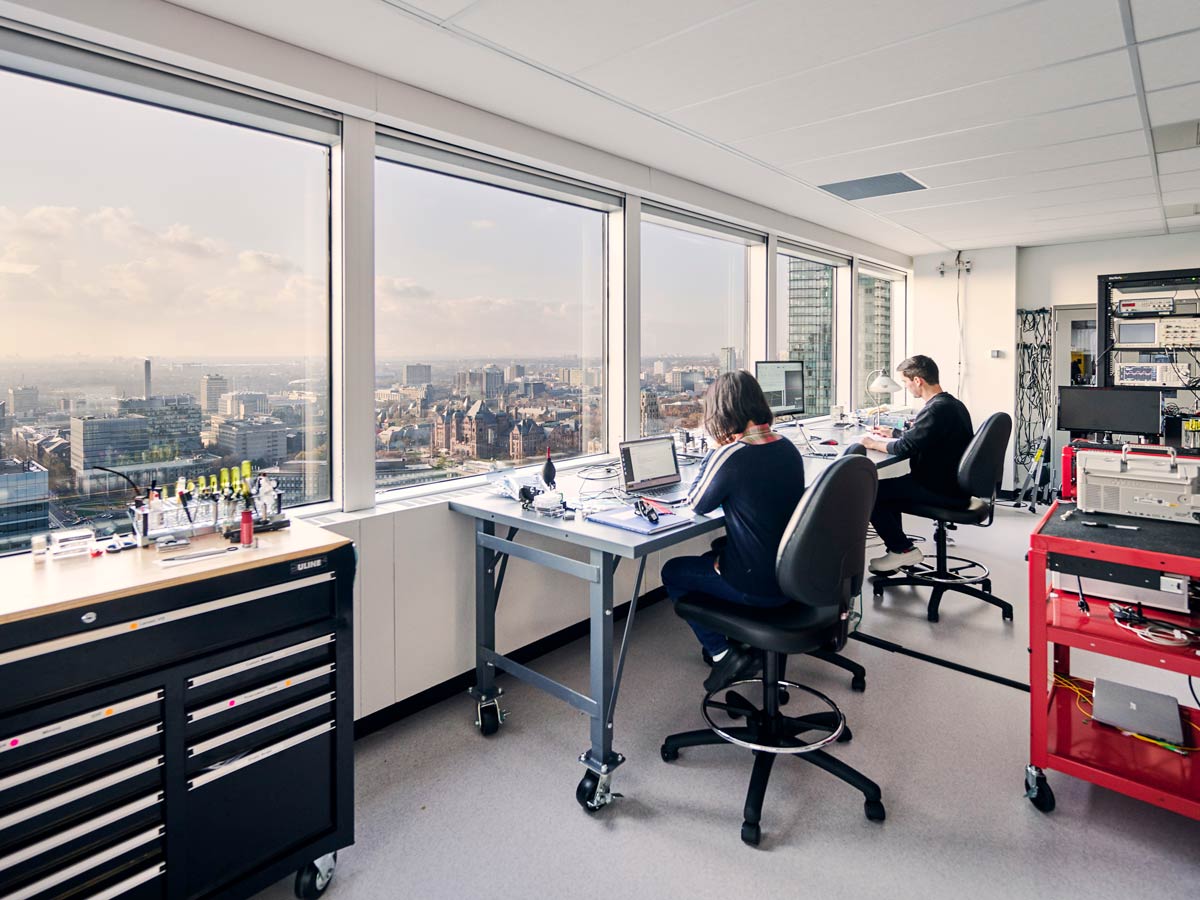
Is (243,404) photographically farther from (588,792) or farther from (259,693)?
(588,792)

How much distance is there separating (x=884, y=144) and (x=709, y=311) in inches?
60.0

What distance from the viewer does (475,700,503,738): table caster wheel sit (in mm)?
2461

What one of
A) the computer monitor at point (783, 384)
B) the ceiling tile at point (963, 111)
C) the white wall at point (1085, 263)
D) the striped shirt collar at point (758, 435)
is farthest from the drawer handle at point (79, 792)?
the white wall at point (1085, 263)

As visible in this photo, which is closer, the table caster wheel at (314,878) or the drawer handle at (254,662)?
the drawer handle at (254,662)

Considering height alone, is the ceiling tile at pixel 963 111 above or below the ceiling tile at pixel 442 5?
above

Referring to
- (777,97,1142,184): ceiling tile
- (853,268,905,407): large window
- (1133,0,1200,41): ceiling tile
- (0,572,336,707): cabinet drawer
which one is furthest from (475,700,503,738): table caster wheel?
(853,268,905,407): large window

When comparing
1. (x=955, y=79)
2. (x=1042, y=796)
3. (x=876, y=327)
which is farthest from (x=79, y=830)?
(x=876, y=327)

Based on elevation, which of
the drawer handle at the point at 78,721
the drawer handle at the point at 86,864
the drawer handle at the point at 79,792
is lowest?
the drawer handle at the point at 86,864

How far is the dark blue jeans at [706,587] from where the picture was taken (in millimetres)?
2129

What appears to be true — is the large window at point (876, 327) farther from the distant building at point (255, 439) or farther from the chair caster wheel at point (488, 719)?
the distant building at point (255, 439)

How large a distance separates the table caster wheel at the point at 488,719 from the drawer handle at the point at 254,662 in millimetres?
916

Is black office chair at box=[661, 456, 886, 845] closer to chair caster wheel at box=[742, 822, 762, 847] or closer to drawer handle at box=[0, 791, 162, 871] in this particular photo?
chair caster wheel at box=[742, 822, 762, 847]

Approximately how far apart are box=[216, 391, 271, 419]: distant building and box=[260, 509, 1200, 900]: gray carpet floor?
1.25 metres

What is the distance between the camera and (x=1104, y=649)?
1.94 m
